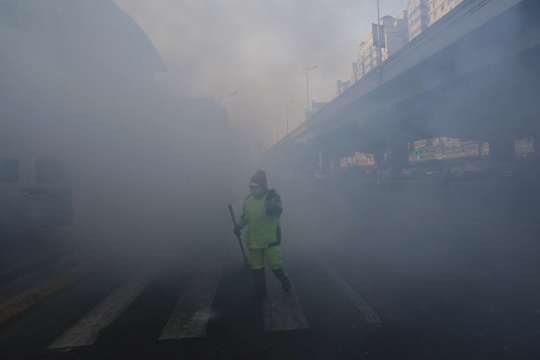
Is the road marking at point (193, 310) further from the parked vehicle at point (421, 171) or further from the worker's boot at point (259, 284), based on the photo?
the parked vehicle at point (421, 171)

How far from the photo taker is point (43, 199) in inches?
252

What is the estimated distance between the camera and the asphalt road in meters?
2.95

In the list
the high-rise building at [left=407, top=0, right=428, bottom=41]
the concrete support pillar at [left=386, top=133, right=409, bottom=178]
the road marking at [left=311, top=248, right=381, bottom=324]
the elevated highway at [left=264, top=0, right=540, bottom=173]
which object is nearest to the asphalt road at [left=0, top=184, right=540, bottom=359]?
the road marking at [left=311, top=248, right=381, bottom=324]

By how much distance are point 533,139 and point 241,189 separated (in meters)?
21.4

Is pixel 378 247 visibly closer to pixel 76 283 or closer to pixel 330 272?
pixel 330 272

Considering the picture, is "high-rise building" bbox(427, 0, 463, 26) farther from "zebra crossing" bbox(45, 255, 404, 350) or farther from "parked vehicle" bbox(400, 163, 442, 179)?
"zebra crossing" bbox(45, 255, 404, 350)

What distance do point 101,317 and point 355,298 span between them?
2.44 metres

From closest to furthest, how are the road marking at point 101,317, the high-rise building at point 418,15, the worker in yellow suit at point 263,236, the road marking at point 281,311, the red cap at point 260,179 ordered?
1. the road marking at point 101,317
2. the road marking at point 281,311
3. the worker in yellow suit at point 263,236
4. the red cap at point 260,179
5. the high-rise building at point 418,15

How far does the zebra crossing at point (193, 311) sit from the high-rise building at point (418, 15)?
5914cm

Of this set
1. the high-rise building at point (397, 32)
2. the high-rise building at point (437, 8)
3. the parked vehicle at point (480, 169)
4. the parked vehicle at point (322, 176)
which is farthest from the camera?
the high-rise building at point (397, 32)

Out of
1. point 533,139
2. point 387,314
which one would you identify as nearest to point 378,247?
point 387,314

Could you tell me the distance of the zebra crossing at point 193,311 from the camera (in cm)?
328

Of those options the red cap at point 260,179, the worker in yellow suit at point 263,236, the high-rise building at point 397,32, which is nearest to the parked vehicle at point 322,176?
the red cap at point 260,179

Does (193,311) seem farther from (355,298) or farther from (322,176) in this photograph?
(322,176)
